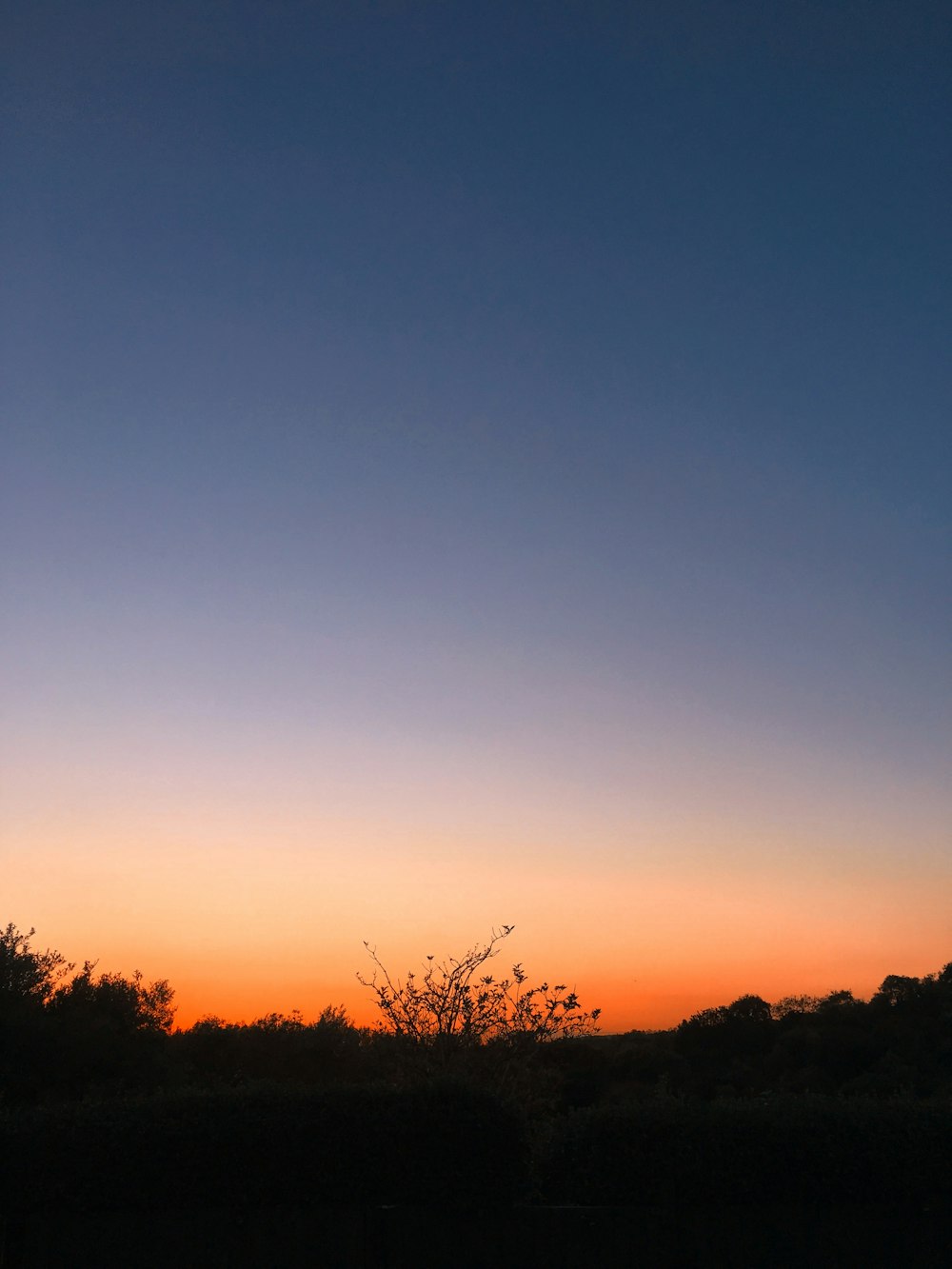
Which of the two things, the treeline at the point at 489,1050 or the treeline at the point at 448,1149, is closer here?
the treeline at the point at 448,1149

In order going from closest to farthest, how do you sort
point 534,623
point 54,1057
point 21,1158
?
point 21,1158 < point 534,623 < point 54,1057

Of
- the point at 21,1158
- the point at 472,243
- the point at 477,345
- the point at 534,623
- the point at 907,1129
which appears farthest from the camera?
the point at 534,623

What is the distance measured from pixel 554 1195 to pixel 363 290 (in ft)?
46.7

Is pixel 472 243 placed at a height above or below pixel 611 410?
above

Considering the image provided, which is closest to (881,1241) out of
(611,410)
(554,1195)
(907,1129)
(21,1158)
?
(907,1129)

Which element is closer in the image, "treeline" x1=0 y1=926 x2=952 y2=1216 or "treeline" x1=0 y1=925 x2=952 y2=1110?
"treeline" x1=0 y1=926 x2=952 y2=1216

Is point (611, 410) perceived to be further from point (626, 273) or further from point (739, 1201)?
point (739, 1201)

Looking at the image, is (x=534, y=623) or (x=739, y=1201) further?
(x=534, y=623)

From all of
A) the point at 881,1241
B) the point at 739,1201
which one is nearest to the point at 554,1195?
the point at 739,1201

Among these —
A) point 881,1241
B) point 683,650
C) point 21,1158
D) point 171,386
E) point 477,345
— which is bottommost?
point 881,1241

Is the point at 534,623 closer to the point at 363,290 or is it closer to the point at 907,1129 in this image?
the point at 363,290

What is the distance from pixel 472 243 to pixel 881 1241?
612 inches

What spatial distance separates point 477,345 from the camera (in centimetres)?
1723

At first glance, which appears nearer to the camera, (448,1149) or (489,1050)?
(448,1149)
